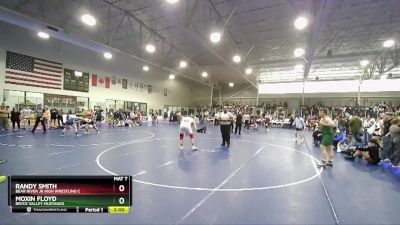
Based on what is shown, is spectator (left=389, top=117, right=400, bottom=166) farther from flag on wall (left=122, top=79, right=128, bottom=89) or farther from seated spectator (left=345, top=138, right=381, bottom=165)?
flag on wall (left=122, top=79, right=128, bottom=89)

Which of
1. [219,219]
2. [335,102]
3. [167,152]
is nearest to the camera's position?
[219,219]

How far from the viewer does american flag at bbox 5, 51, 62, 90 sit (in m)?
17.9

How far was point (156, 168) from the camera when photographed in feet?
21.1

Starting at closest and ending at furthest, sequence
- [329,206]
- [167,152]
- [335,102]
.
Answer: [329,206] → [167,152] → [335,102]

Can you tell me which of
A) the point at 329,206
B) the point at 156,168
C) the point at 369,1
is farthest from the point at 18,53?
the point at 369,1

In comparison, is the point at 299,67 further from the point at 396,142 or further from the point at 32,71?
the point at 32,71

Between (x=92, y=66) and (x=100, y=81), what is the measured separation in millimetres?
1731

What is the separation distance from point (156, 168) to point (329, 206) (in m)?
4.10

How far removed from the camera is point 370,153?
25.6ft

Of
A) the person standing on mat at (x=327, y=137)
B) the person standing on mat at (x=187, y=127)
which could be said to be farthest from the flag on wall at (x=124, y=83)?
the person standing on mat at (x=327, y=137)

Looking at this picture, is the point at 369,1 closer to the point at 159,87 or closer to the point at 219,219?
the point at 219,219
